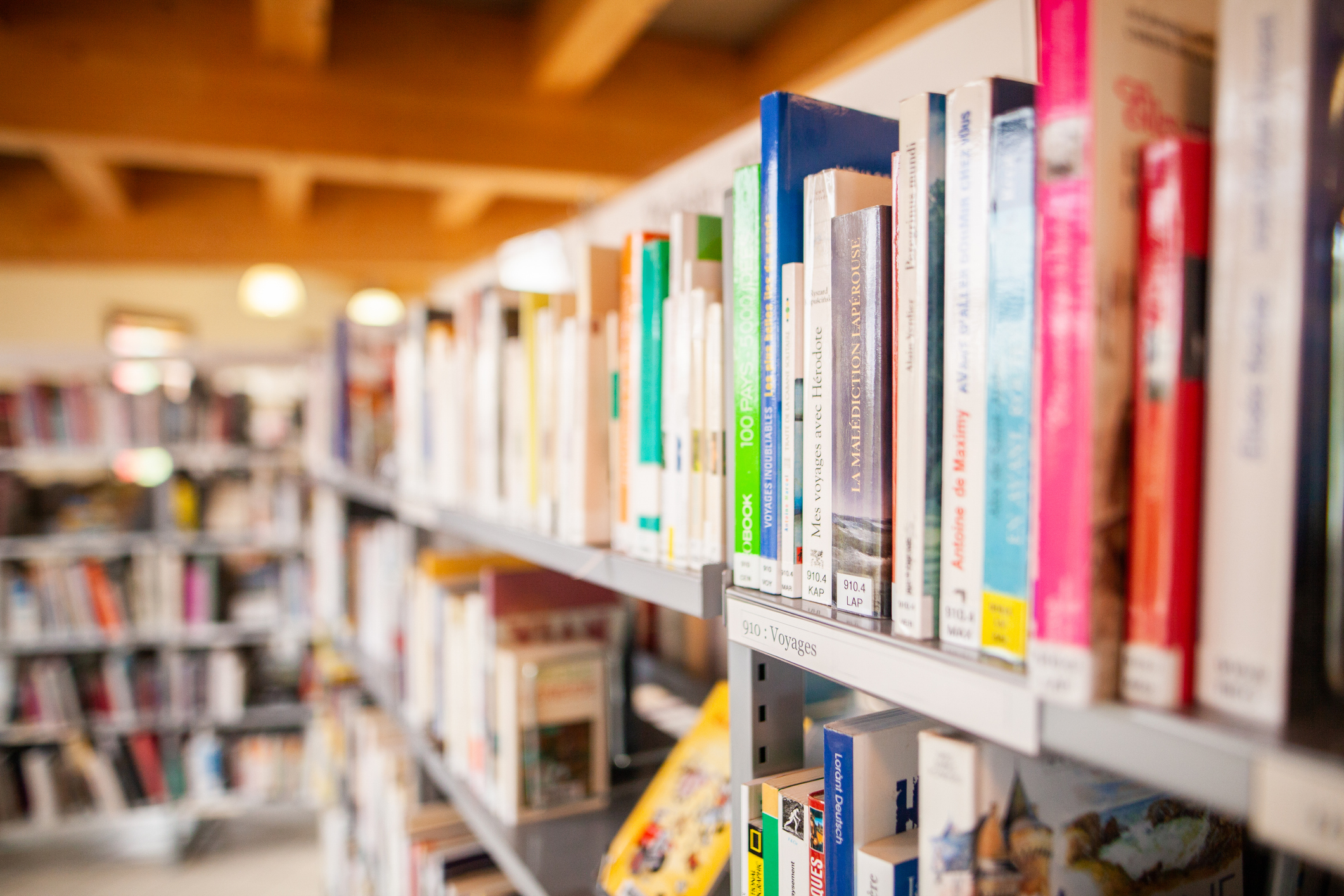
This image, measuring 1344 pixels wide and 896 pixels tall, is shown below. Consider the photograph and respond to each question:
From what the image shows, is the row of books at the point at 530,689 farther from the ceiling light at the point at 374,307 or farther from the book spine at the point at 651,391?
the ceiling light at the point at 374,307

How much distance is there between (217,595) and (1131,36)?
3824mm

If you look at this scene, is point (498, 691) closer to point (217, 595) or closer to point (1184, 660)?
point (1184, 660)

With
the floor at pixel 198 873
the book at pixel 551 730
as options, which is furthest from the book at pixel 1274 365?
the floor at pixel 198 873

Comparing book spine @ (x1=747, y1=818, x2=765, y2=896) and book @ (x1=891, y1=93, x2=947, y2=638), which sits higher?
book @ (x1=891, y1=93, x2=947, y2=638)

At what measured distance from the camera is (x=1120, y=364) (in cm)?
42

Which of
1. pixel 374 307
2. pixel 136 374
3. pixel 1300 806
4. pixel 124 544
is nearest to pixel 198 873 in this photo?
pixel 124 544

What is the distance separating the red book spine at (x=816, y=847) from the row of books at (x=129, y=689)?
136 inches

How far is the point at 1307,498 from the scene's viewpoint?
14.8 inches

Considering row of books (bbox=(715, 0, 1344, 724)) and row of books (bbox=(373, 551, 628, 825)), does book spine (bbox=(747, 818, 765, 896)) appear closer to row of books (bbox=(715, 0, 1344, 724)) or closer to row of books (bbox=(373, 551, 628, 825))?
row of books (bbox=(715, 0, 1344, 724))

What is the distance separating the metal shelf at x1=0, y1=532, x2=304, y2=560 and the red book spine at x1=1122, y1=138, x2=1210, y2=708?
11.9ft

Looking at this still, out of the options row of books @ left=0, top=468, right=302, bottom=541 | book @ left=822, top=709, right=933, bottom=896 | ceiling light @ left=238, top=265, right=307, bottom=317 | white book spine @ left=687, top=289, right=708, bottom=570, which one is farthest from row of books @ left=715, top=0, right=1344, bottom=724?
ceiling light @ left=238, top=265, right=307, bottom=317

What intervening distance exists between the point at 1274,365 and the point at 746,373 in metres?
0.39

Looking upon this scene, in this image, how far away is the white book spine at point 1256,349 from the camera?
364 millimetres

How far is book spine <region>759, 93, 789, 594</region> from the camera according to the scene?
2.10 ft
